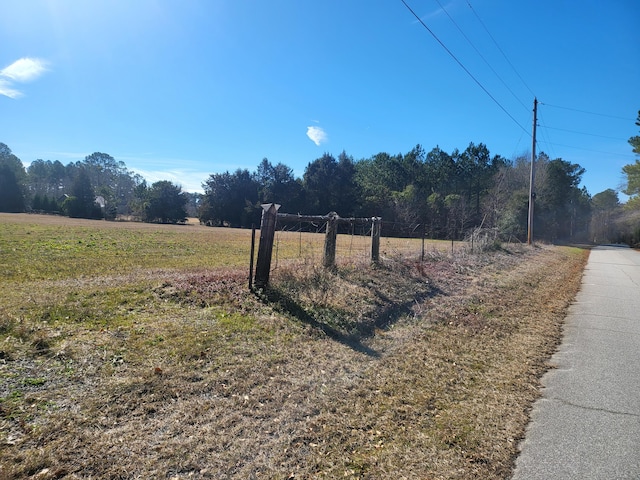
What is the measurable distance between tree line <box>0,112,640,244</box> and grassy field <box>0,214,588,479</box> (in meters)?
25.0

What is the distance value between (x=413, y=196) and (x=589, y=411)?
4597cm

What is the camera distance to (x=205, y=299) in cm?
607

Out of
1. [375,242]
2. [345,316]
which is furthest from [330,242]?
[345,316]

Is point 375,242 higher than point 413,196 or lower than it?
lower

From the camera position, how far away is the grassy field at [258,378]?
2572mm

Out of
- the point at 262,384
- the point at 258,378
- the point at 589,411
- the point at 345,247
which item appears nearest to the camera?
the point at 589,411

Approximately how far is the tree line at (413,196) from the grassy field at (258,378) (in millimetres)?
25047

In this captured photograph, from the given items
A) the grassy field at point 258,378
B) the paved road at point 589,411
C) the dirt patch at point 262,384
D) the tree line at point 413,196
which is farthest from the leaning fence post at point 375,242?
the tree line at point 413,196

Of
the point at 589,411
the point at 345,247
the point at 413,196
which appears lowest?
the point at 589,411

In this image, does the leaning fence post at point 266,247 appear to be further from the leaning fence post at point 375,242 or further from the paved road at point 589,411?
the paved road at point 589,411

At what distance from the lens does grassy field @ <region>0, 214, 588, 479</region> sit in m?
2.57

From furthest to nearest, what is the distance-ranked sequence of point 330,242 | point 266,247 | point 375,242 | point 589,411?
point 375,242
point 330,242
point 266,247
point 589,411

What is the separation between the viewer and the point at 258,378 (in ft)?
12.5

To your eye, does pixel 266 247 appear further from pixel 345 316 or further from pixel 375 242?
pixel 375 242
